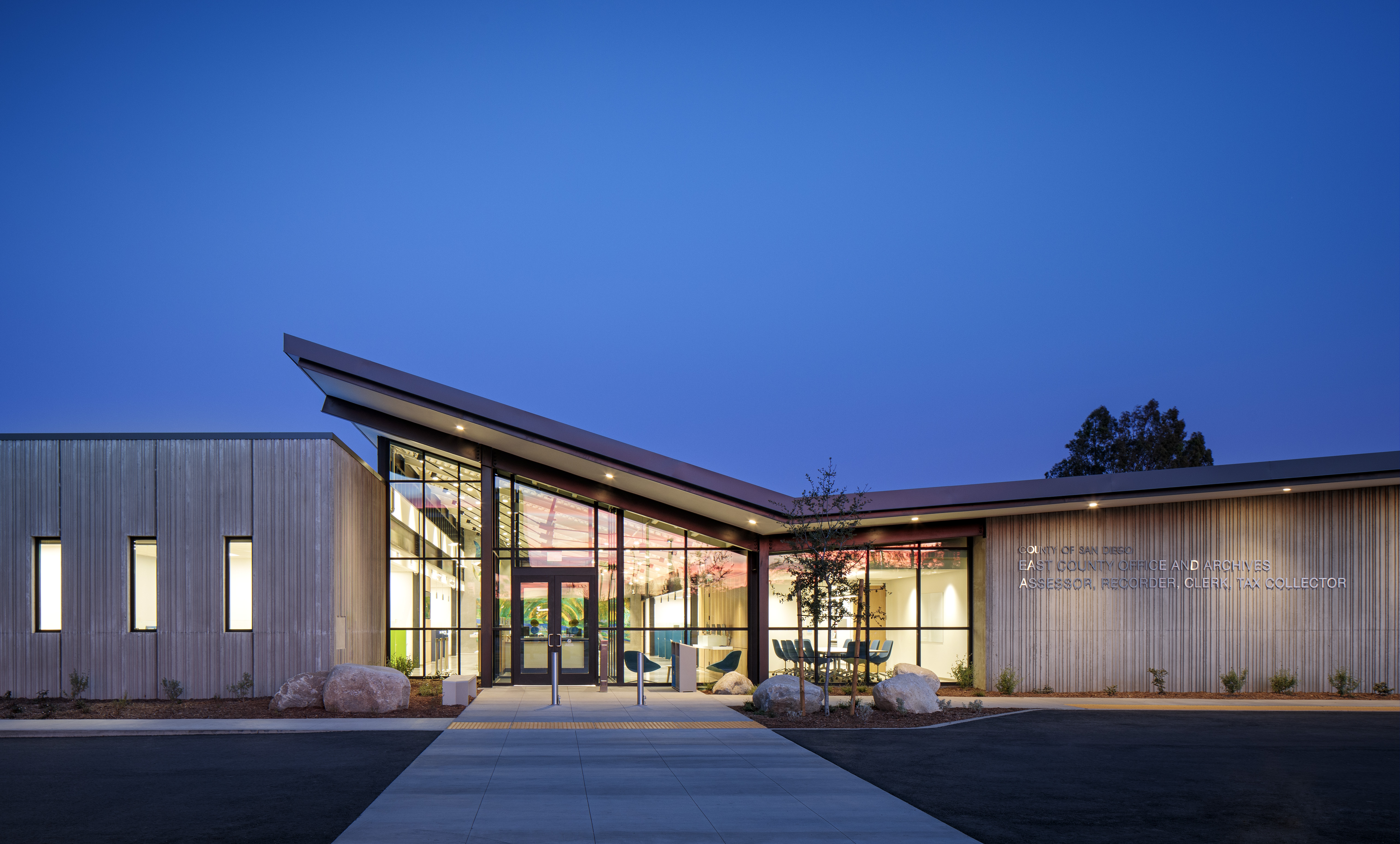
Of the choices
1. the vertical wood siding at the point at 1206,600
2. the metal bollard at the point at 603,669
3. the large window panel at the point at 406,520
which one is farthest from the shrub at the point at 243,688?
the vertical wood siding at the point at 1206,600

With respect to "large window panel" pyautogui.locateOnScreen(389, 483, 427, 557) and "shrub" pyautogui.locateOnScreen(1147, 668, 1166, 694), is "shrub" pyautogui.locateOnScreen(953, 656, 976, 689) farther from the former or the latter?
"large window panel" pyautogui.locateOnScreen(389, 483, 427, 557)

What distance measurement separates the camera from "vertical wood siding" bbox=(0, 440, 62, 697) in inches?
691

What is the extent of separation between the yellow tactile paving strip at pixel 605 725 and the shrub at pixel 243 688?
196 inches

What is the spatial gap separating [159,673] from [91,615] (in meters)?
1.55

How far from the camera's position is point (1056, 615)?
20812 millimetres

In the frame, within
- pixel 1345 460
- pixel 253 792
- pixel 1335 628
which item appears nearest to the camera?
pixel 253 792

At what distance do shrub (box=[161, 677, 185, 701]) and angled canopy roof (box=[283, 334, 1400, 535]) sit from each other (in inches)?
225

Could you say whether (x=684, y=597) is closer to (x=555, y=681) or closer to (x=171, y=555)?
(x=555, y=681)

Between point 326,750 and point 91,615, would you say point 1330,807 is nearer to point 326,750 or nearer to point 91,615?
point 326,750

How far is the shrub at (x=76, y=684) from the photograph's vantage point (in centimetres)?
1723

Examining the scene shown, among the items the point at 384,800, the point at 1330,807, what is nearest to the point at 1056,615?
the point at 1330,807

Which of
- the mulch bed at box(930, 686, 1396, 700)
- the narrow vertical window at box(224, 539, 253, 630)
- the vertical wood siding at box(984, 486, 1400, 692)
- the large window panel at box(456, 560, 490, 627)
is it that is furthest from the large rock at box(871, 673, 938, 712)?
the narrow vertical window at box(224, 539, 253, 630)

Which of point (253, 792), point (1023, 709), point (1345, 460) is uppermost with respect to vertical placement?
point (1345, 460)

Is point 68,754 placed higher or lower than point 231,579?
lower
